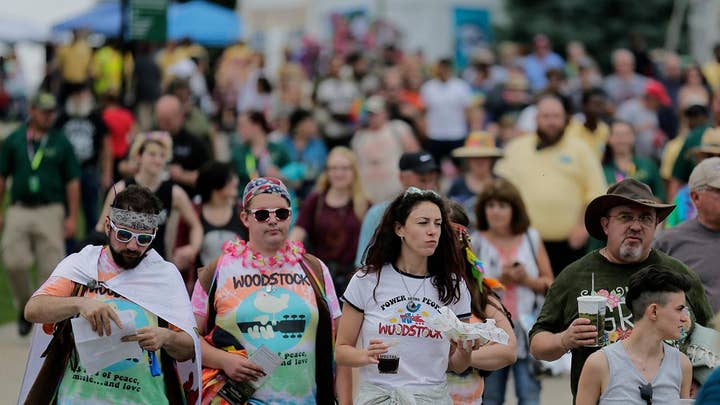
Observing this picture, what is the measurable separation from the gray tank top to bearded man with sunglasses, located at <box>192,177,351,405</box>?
4.44ft

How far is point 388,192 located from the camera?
40.4 ft

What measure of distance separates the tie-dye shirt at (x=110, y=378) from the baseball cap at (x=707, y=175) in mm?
3159

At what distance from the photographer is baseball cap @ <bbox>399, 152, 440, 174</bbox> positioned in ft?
32.2

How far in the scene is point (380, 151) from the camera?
1380 cm

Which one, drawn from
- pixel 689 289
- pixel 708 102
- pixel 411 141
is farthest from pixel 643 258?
pixel 708 102

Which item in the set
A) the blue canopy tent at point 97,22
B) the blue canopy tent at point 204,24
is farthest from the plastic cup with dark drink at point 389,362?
the blue canopy tent at point 97,22

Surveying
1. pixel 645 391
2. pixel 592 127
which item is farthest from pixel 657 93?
pixel 645 391

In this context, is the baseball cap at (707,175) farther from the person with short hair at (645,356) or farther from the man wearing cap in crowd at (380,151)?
the man wearing cap in crowd at (380,151)

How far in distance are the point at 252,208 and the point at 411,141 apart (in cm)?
881

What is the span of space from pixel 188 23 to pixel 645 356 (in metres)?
A: 28.9

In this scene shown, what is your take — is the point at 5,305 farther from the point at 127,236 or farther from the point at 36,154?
the point at 127,236

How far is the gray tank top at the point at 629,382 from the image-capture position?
6543mm

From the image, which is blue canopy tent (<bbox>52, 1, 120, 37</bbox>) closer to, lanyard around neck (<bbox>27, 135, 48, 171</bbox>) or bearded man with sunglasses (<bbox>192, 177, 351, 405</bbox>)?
lanyard around neck (<bbox>27, 135, 48, 171</bbox>)

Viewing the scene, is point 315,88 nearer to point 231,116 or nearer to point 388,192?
point 231,116
